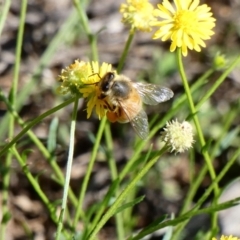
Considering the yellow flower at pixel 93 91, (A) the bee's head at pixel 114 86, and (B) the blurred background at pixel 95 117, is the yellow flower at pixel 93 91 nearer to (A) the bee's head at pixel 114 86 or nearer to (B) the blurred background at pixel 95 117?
(A) the bee's head at pixel 114 86

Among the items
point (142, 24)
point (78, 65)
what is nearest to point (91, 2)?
point (142, 24)

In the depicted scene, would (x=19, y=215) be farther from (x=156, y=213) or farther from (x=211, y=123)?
(x=211, y=123)

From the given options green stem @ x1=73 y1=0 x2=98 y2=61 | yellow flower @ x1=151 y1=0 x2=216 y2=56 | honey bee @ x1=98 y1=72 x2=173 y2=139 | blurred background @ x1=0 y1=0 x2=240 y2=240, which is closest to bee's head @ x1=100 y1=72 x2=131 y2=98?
honey bee @ x1=98 y1=72 x2=173 y2=139

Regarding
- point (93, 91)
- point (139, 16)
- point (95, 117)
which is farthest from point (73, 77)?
point (95, 117)

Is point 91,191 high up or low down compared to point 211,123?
down

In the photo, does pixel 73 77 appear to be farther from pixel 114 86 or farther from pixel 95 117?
pixel 95 117

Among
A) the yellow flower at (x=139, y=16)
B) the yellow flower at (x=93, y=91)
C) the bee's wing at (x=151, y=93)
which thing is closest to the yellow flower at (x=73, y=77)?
the yellow flower at (x=93, y=91)
